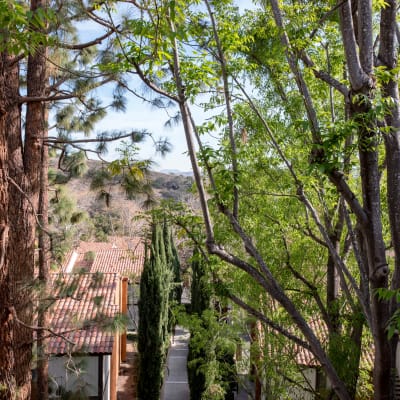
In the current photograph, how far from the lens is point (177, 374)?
63.4 ft

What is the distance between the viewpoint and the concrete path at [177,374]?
17.0m

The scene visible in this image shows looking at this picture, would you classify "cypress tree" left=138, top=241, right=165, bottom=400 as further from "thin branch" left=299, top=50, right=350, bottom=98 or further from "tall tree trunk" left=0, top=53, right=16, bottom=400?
"thin branch" left=299, top=50, right=350, bottom=98

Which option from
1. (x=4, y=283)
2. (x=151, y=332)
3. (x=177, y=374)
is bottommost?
(x=177, y=374)

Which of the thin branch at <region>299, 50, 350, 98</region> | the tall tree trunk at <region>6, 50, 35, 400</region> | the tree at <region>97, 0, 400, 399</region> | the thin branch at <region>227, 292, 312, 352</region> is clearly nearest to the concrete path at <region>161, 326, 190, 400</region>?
the tall tree trunk at <region>6, 50, 35, 400</region>

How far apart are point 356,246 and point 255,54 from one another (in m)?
3.35

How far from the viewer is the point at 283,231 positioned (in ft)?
30.8

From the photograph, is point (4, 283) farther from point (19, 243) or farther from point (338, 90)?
point (338, 90)

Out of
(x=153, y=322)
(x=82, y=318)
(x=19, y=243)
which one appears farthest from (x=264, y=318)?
(x=153, y=322)

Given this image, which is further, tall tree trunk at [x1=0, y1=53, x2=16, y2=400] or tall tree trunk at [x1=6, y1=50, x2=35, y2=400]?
tall tree trunk at [x1=6, y1=50, x2=35, y2=400]

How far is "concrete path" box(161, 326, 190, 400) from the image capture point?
17031mm

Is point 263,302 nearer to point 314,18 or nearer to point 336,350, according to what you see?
point 336,350

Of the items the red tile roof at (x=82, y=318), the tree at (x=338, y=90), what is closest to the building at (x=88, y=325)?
the red tile roof at (x=82, y=318)

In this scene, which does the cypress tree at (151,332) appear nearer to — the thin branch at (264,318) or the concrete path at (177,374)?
the concrete path at (177,374)

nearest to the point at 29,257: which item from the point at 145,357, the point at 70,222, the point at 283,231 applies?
the point at 283,231
